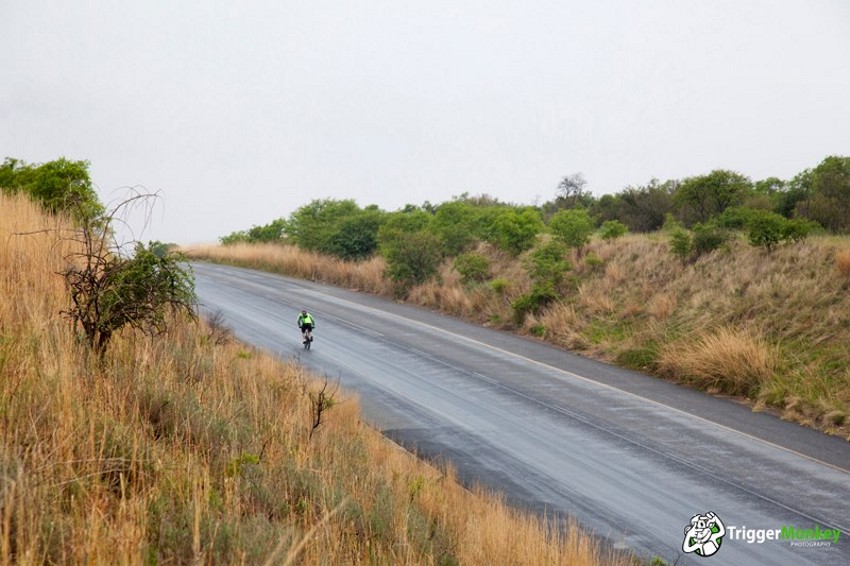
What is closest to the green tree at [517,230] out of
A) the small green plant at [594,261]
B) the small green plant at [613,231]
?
the small green plant at [613,231]

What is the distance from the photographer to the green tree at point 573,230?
28547 mm

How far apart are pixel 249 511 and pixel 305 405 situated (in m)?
4.59

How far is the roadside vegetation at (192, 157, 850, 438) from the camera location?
1589cm

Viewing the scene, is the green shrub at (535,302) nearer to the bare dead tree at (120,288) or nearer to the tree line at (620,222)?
the tree line at (620,222)

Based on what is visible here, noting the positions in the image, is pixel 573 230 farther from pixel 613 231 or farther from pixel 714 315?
pixel 714 315

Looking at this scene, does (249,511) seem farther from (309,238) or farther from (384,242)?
(309,238)

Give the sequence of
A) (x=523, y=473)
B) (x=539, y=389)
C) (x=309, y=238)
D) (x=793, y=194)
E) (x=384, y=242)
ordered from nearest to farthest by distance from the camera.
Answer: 1. (x=523, y=473)
2. (x=539, y=389)
3. (x=793, y=194)
4. (x=384, y=242)
5. (x=309, y=238)

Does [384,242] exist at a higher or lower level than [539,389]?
higher

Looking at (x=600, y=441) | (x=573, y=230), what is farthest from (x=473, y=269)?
(x=600, y=441)

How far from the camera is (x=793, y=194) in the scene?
32.5 meters

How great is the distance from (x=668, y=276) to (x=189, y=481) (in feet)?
67.4

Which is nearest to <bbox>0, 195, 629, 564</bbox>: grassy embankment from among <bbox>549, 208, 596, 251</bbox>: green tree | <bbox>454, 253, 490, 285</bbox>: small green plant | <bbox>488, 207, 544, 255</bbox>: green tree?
<bbox>549, 208, 596, 251</bbox>: green tree

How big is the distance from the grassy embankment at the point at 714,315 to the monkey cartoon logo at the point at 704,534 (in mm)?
5163

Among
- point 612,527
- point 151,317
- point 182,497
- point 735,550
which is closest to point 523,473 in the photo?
point 612,527
